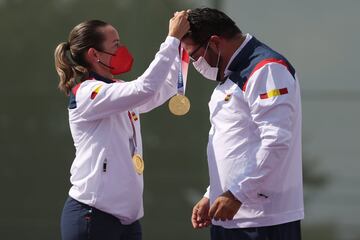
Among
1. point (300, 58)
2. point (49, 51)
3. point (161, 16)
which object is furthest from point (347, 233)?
point (49, 51)

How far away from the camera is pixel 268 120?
128 inches

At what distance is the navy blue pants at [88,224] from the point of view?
3.76m

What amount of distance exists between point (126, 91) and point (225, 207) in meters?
0.77

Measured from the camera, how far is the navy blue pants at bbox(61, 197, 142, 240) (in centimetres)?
376

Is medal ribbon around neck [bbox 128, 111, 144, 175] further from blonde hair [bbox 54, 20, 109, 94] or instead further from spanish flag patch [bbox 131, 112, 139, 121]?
blonde hair [bbox 54, 20, 109, 94]

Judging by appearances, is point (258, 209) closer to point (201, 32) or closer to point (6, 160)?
point (201, 32)

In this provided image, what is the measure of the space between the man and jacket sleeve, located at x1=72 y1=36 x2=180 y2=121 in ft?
0.38

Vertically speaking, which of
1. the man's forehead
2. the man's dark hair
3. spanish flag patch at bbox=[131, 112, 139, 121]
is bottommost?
spanish flag patch at bbox=[131, 112, 139, 121]

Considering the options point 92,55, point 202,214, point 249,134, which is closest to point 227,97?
point 249,134

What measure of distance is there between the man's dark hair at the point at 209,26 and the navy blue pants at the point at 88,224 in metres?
0.94

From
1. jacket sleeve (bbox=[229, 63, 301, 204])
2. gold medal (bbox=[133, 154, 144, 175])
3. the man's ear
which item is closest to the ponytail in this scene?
gold medal (bbox=[133, 154, 144, 175])

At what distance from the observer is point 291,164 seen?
3.44 m

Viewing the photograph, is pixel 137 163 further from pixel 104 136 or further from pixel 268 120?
pixel 268 120

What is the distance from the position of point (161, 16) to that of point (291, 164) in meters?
3.26
